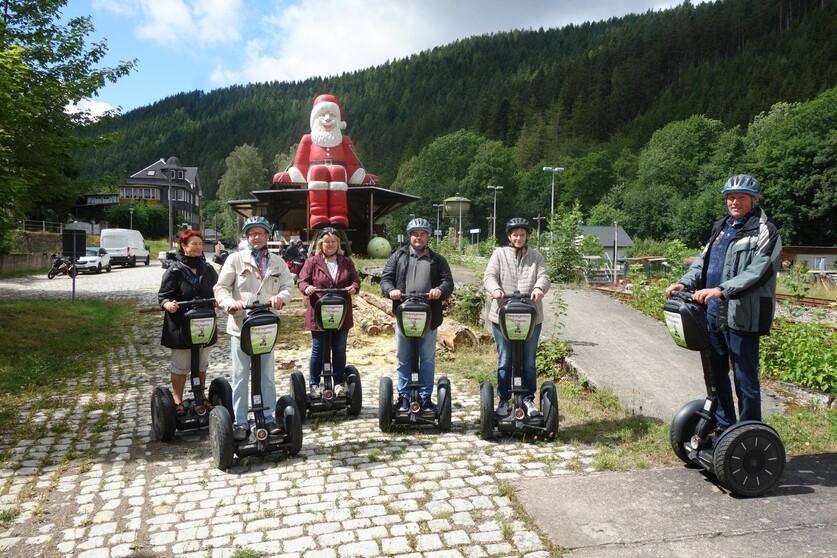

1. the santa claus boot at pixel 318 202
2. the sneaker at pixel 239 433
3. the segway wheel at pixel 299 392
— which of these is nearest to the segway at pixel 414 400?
the segway wheel at pixel 299 392

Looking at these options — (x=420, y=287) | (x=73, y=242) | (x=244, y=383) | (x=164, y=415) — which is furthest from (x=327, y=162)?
(x=244, y=383)

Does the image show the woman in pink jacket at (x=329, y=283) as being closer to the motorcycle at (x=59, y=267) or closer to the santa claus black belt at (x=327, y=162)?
the santa claus black belt at (x=327, y=162)

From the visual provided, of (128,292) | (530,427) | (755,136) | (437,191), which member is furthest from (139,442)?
(437,191)

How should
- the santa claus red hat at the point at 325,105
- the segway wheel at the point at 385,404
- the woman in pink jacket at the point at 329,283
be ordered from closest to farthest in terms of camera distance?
the segway wheel at the point at 385,404 < the woman in pink jacket at the point at 329,283 < the santa claus red hat at the point at 325,105

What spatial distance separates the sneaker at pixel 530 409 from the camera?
17.2 ft

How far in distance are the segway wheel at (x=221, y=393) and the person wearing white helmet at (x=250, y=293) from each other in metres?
0.53

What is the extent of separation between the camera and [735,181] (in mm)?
4199

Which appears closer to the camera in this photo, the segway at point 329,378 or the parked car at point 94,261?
the segway at point 329,378

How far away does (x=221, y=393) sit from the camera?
5.46 meters

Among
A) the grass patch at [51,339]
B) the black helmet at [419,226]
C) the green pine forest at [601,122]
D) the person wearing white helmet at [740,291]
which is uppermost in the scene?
the green pine forest at [601,122]

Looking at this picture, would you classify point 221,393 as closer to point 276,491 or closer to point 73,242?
point 276,491

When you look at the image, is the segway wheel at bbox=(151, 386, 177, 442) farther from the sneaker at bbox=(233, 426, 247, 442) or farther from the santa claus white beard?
the santa claus white beard

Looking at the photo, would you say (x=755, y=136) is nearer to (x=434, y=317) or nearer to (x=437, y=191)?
(x=437, y=191)

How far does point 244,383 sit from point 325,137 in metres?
22.9
